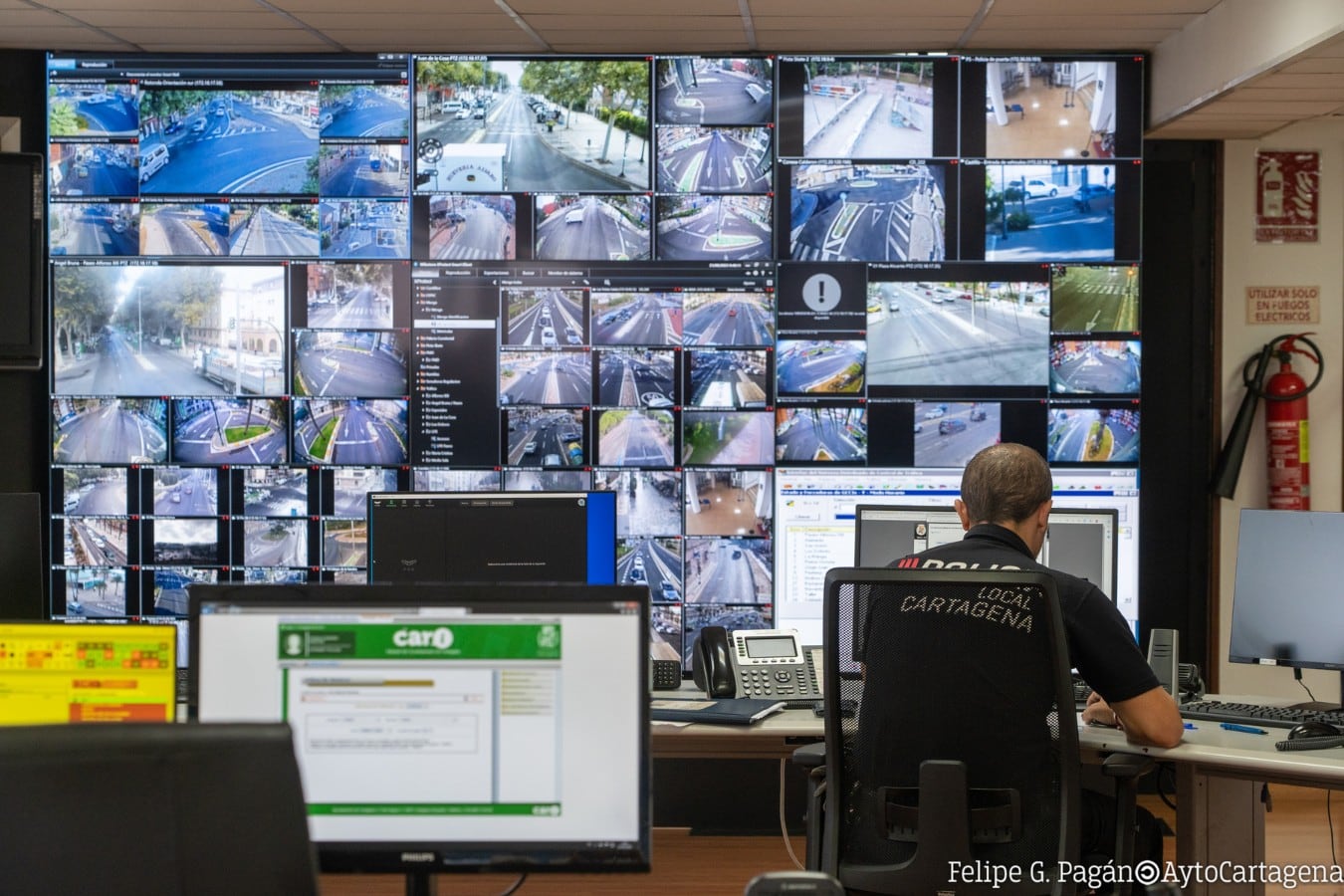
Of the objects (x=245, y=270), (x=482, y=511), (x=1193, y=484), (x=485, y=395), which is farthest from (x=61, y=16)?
(x=1193, y=484)

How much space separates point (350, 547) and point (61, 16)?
2125 mm

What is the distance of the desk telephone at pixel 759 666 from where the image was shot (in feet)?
10.8

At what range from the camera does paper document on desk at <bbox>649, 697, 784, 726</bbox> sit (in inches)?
118

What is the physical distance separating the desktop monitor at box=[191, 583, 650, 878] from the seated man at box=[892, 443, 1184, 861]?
1.14m

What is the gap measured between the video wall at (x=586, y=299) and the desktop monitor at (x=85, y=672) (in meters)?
2.78

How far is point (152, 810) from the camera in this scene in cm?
113

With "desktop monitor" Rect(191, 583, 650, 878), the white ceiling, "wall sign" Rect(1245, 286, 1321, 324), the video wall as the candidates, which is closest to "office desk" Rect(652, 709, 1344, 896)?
"desktop monitor" Rect(191, 583, 650, 878)

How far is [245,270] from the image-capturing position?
473 cm

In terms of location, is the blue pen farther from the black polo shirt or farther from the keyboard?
the black polo shirt

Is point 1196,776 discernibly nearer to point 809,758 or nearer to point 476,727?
point 809,758

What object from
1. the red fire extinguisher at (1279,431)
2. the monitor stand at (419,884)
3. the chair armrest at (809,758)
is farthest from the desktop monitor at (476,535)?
the red fire extinguisher at (1279,431)

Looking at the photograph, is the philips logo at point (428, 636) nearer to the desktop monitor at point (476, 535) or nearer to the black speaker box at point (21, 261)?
the desktop monitor at point (476, 535)

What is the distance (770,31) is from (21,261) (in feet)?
9.05

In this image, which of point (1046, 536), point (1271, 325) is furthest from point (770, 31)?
point (1271, 325)
